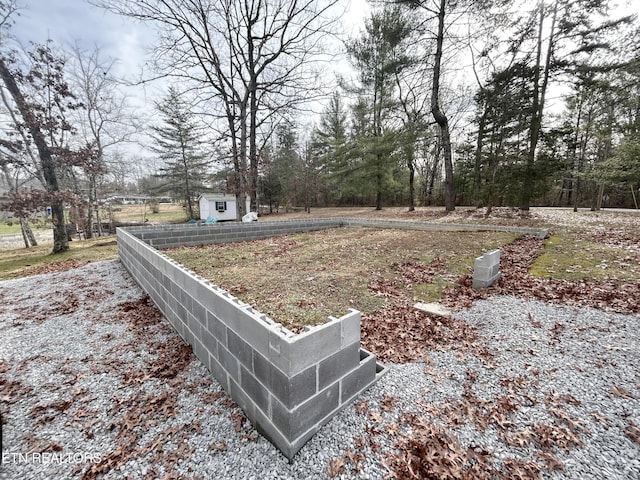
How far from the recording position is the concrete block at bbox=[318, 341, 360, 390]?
5.69 feet

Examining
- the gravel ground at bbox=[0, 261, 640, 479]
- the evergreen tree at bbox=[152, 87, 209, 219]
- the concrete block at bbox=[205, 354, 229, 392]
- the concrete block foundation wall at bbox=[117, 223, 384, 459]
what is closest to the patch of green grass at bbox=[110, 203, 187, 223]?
the evergreen tree at bbox=[152, 87, 209, 219]

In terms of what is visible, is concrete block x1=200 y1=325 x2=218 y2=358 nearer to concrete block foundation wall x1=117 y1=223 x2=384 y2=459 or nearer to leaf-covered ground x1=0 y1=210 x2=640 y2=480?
concrete block foundation wall x1=117 y1=223 x2=384 y2=459

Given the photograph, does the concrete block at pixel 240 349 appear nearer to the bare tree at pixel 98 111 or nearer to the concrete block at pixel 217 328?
the concrete block at pixel 217 328

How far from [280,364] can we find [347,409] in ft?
2.75

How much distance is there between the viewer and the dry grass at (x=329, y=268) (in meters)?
3.68

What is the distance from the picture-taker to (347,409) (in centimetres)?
195

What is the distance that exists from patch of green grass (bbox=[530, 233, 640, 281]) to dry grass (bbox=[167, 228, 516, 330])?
121 cm

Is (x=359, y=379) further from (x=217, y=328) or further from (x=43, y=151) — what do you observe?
(x=43, y=151)

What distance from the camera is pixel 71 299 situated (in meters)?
4.32

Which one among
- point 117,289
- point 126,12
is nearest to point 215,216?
point 126,12

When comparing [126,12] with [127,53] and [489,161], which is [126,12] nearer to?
[127,53]

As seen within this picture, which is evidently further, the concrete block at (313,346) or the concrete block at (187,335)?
the concrete block at (187,335)

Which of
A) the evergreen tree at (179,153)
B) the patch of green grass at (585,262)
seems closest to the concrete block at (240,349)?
the patch of green grass at (585,262)

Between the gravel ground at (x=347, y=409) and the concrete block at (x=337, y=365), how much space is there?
1.10ft
